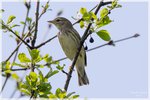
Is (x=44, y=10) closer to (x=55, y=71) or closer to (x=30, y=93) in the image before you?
(x=55, y=71)

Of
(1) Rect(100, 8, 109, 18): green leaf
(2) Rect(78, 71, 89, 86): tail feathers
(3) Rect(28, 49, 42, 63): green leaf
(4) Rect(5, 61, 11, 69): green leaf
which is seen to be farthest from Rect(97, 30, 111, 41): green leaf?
(2) Rect(78, 71, 89, 86): tail feathers

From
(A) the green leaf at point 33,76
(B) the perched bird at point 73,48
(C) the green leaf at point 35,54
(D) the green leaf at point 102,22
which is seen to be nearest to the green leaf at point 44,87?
(A) the green leaf at point 33,76

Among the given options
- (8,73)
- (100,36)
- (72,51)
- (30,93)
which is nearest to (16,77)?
(8,73)

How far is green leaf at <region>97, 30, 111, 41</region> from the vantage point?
4804 millimetres

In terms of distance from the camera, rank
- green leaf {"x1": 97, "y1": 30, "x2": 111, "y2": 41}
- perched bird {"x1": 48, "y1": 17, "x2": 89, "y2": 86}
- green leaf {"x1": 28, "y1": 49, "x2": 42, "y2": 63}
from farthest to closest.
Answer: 1. perched bird {"x1": 48, "y1": 17, "x2": 89, "y2": 86}
2. green leaf {"x1": 97, "y1": 30, "x2": 111, "y2": 41}
3. green leaf {"x1": 28, "y1": 49, "x2": 42, "y2": 63}

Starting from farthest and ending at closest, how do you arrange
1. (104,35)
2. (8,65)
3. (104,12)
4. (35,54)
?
(104,12) → (104,35) → (35,54) → (8,65)

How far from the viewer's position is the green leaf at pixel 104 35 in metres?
4.80

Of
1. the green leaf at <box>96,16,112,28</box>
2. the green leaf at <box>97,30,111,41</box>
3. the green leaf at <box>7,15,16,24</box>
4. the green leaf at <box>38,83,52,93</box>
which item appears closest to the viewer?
the green leaf at <box>38,83,52,93</box>

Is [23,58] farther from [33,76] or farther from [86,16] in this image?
[86,16]

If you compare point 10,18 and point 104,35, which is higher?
point 10,18

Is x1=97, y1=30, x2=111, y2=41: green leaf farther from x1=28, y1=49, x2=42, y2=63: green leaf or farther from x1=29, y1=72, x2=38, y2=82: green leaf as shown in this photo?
x1=29, y1=72, x2=38, y2=82: green leaf

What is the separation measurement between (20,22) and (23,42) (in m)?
0.88

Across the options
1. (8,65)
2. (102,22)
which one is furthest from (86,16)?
(8,65)

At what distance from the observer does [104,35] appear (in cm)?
484
